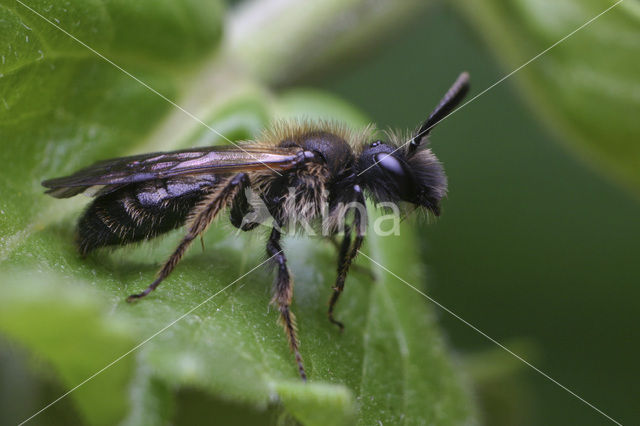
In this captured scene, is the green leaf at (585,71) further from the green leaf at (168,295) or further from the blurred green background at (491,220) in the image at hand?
the green leaf at (168,295)

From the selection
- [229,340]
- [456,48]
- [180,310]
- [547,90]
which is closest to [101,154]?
[180,310]

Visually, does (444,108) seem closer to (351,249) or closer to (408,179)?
(408,179)

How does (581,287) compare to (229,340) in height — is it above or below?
above

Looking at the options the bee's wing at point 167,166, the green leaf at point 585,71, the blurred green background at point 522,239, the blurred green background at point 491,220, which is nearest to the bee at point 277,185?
the bee's wing at point 167,166

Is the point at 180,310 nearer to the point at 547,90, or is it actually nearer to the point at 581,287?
the point at 547,90

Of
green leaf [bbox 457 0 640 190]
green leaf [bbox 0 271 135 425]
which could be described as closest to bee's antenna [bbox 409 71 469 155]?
green leaf [bbox 457 0 640 190]

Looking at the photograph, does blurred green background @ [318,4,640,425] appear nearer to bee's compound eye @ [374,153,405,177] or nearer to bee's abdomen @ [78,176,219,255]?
bee's compound eye @ [374,153,405,177]

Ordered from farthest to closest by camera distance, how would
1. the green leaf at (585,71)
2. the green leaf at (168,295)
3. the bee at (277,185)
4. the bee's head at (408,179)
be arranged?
the green leaf at (585,71), the bee's head at (408,179), the bee at (277,185), the green leaf at (168,295)

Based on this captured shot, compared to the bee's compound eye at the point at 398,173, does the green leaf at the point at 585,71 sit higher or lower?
higher
